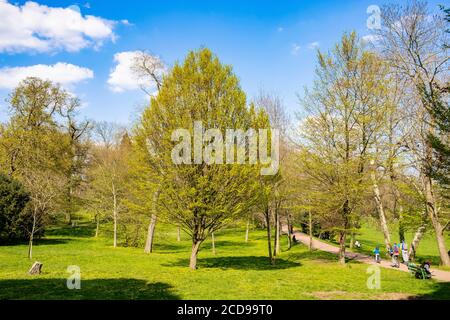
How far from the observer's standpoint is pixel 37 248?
27.5 m

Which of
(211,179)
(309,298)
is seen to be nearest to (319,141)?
(211,179)

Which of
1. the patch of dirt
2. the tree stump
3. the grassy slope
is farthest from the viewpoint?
the grassy slope

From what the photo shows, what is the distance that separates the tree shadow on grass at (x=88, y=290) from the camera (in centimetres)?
1109

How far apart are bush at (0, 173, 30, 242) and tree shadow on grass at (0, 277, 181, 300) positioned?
17880 millimetres

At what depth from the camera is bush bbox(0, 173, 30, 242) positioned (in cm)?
2868

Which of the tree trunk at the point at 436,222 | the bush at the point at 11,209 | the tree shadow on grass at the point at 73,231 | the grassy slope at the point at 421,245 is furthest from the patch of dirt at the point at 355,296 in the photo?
the tree shadow on grass at the point at 73,231

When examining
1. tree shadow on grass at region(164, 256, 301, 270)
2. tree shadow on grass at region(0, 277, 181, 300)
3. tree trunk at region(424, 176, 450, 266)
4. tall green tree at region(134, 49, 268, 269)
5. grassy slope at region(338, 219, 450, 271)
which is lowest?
grassy slope at region(338, 219, 450, 271)

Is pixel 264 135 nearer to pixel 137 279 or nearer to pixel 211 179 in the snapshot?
pixel 211 179

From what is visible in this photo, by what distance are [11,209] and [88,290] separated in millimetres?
21583

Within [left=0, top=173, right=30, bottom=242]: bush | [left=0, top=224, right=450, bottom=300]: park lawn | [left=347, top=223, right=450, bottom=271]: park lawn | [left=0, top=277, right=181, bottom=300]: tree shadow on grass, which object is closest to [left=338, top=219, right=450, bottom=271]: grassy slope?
[left=347, top=223, right=450, bottom=271]: park lawn

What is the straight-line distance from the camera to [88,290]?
1230cm

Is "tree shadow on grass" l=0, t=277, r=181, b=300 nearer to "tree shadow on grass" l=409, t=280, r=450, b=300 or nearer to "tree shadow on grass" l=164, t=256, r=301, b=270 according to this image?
"tree shadow on grass" l=164, t=256, r=301, b=270

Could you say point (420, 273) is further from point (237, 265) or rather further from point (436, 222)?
point (237, 265)

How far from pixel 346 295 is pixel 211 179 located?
7.82 metres
